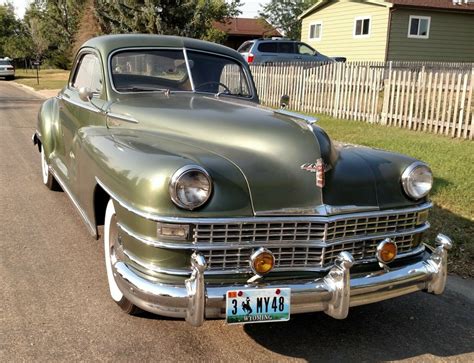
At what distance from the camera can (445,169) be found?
6.88 metres

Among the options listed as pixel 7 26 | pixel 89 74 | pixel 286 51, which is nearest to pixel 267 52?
pixel 286 51

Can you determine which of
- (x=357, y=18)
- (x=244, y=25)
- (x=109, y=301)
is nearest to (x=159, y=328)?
(x=109, y=301)

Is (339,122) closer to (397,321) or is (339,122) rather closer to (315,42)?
(397,321)

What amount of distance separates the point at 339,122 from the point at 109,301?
8894 millimetres

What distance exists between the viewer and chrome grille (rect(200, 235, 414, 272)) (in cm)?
270

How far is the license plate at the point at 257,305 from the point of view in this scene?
8.46 ft

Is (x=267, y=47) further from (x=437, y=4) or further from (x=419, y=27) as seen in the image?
(x=437, y=4)

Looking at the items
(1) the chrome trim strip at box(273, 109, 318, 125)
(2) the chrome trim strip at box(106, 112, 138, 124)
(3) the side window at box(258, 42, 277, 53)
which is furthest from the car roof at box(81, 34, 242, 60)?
(3) the side window at box(258, 42, 277, 53)

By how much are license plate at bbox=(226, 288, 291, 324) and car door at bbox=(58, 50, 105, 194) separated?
75.7 inches

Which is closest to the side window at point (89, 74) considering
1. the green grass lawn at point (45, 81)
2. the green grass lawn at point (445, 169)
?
the green grass lawn at point (445, 169)

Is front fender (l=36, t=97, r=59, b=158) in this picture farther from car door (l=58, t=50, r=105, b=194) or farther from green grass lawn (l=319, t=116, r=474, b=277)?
green grass lawn (l=319, t=116, r=474, b=277)

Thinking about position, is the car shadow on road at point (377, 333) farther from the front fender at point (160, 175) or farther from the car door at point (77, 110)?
the car door at point (77, 110)

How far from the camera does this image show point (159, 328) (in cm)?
323

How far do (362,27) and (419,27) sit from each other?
2489mm
